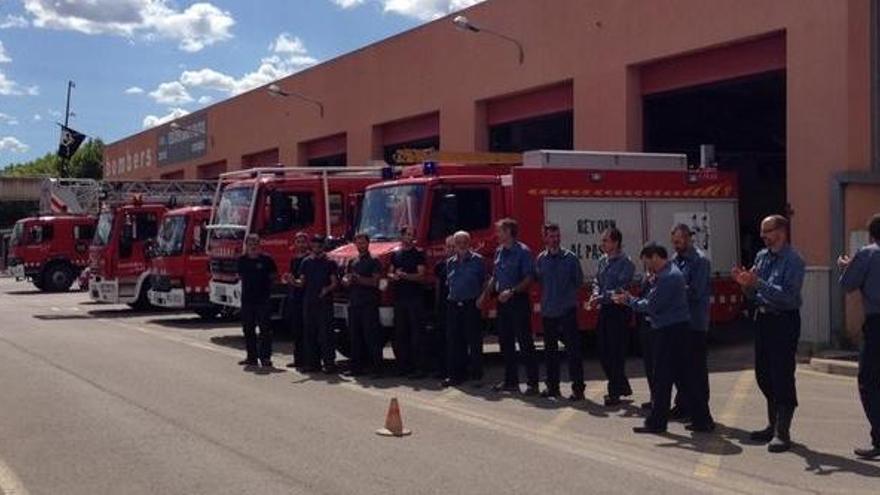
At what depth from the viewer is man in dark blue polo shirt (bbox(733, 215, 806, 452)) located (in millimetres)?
8828

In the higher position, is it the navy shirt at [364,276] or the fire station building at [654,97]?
the fire station building at [654,97]

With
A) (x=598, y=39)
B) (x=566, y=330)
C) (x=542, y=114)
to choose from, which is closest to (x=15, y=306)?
(x=542, y=114)

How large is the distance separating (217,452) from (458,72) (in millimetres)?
20046

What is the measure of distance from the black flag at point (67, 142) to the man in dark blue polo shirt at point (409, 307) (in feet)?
150

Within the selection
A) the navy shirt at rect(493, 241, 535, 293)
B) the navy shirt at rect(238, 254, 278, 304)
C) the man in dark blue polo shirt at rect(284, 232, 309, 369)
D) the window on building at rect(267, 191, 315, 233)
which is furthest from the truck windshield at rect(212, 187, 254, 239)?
the navy shirt at rect(493, 241, 535, 293)

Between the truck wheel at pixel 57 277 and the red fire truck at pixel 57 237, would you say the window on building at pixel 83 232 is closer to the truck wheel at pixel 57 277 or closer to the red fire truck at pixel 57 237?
the red fire truck at pixel 57 237

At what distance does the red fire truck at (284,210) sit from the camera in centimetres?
1812

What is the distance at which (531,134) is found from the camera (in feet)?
95.5

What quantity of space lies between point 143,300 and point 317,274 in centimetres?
1298

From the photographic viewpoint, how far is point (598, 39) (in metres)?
22.3

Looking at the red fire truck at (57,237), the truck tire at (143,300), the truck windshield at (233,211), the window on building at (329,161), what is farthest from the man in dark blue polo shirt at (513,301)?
the window on building at (329,161)

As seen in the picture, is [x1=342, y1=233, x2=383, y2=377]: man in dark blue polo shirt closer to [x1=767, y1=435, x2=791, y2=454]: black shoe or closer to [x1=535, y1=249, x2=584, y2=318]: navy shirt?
[x1=535, y1=249, x2=584, y2=318]: navy shirt

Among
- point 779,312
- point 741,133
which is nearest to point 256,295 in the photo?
point 779,312

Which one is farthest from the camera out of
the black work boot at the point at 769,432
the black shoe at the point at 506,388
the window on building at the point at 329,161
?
the window on building at the point at 329,161
